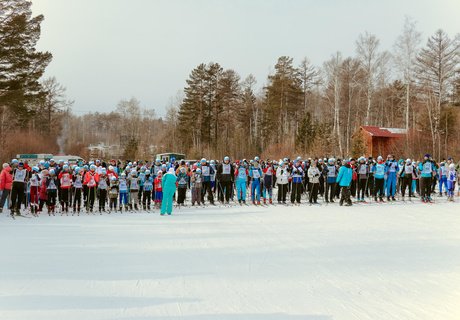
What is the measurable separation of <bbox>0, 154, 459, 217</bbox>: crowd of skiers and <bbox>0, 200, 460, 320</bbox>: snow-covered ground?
8.90 ft

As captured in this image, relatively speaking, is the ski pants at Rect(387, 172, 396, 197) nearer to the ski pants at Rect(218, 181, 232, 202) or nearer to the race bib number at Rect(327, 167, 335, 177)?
the race bib number at Rect(327, 167, 335, 177)

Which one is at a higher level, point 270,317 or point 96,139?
point 96,139

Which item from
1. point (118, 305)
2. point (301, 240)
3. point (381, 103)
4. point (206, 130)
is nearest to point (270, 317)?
point (118, 305)

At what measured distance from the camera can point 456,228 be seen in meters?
11.9

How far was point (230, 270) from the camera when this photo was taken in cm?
718

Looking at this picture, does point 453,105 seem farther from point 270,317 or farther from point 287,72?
point 270,317

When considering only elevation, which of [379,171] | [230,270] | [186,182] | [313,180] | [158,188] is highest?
[379,171]

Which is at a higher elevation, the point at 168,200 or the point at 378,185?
the point at 378,185

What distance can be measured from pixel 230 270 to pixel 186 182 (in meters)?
11.2

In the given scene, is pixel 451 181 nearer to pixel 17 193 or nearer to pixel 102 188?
pixel 102 188

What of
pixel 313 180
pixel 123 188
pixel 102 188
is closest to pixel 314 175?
pixel 313 180

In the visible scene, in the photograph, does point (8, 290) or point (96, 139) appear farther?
point (96, 139)

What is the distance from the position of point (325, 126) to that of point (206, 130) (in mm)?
17141

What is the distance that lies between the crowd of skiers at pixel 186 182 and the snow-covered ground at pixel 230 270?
2.71 m
